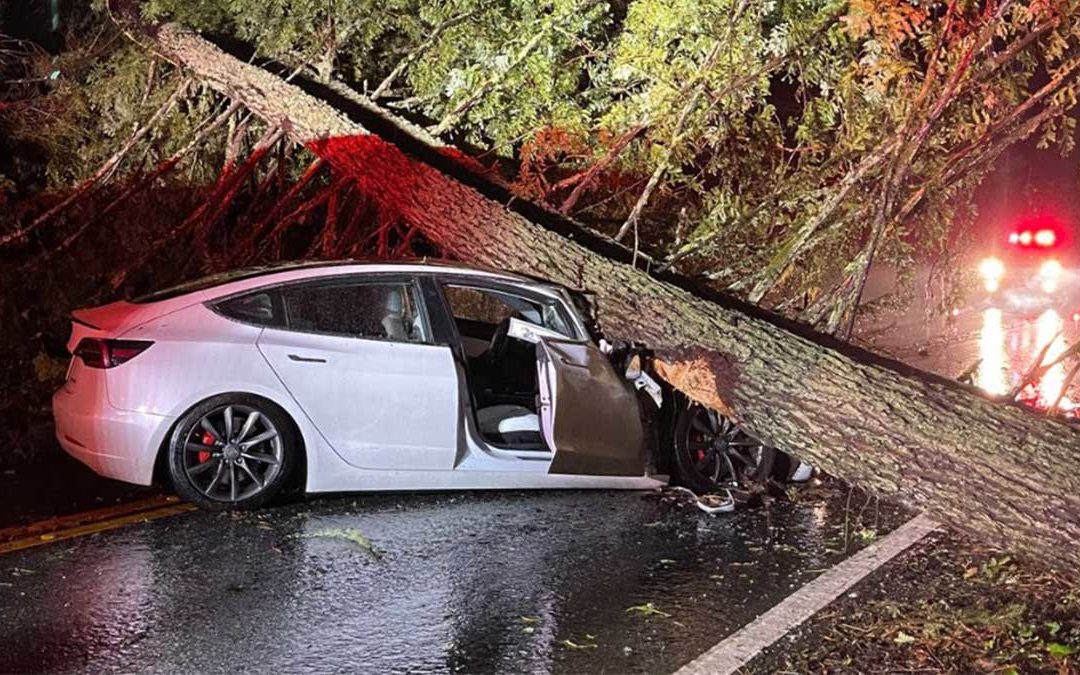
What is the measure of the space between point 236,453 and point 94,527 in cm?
77

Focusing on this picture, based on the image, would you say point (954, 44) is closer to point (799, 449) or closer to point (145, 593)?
point (799, 449)

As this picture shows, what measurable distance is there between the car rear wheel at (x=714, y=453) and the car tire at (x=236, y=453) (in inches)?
85.3

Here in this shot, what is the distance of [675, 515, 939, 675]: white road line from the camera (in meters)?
4.06

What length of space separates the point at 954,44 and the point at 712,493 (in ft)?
10.6

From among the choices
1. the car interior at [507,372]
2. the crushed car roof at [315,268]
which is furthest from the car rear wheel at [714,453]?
the crushed car roof at [315,268]

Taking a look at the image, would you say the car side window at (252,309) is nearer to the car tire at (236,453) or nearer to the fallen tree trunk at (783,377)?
the car tire at (236,453)

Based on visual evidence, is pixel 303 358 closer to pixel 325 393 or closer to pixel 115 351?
pixel 325 393

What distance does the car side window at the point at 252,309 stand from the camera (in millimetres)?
5781

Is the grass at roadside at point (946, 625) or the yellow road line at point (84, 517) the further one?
the yellow road line at point (84, 517)

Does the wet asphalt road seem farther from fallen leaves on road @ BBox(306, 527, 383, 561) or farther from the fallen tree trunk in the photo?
the fallen tree trunk

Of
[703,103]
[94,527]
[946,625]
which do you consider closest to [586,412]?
[946,625]

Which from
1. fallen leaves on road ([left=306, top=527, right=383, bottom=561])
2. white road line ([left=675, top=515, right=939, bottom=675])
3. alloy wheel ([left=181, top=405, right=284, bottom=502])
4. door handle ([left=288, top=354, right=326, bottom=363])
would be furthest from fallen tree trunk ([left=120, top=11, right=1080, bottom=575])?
alloy wheel ([left=181, top=405, right=284, bottom=502])

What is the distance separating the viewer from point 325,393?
18.7 feet

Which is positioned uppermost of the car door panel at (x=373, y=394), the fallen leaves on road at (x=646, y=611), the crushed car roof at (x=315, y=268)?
the crushed car roof at (x=315, y=268)
